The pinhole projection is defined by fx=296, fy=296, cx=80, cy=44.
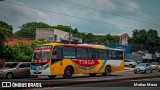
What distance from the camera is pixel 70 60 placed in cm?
2628

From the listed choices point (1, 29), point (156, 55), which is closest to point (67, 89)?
point (1, 29)

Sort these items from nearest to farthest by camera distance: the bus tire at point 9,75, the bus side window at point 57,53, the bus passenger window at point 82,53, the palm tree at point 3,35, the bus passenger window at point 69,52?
the bus side window at point 57,53 → the bus tire at point 9,75 → the bus passenger window at point 69,52 → the bus passenger window at point 82,53 → the palm tree at point 3,35

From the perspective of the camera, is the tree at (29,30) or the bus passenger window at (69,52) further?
the tree at (29,30)

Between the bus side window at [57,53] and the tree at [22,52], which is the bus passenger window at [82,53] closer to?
the bus side window at [57,53]

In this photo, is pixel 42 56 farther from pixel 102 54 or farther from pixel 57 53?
pixel 102 54

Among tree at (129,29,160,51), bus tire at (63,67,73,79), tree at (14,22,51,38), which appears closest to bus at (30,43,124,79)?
bus tire at (63,67,73,79)

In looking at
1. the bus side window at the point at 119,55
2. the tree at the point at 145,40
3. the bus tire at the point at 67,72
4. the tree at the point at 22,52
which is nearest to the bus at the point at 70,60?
the bus tire at the point at 67,72

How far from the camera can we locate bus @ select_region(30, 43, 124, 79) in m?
24.5

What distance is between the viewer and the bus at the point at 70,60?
80.3 ft

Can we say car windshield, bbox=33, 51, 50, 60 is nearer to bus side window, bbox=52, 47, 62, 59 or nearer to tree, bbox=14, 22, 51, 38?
bus side window, bbox=52, 47, 62, 59

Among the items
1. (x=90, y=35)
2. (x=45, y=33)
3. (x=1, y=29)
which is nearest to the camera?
(x=1, y=29)

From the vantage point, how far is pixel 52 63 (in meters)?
24.4

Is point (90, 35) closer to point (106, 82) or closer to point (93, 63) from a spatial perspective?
point (93, 63)

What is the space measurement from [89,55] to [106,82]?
8252 mm
